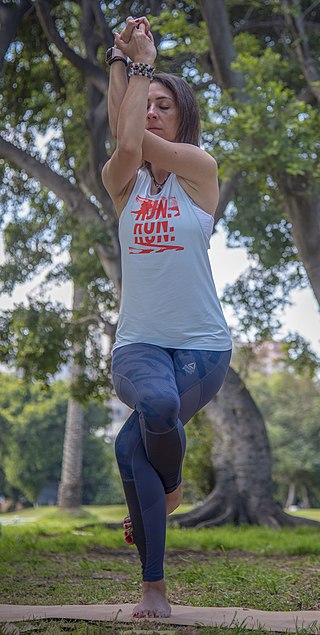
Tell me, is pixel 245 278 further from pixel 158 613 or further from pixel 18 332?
pixel 158 613

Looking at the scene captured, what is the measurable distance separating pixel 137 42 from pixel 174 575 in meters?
3.21

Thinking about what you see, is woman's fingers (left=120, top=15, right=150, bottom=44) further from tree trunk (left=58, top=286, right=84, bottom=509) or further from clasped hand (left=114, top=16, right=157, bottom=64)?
tree trunk (left=58, top=286, right=84, bottom=509)

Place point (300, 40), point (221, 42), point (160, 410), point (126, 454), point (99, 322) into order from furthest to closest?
point (99, 322) → point (300, 40) → point (221, 42) → point (126, 454) → point (160, 410)

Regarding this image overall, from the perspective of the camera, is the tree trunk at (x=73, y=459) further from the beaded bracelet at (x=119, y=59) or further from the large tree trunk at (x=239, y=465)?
the beaded bracelet at (x=119, y=59)

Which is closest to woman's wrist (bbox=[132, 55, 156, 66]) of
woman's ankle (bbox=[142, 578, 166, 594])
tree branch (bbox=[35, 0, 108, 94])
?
woman's ankle (bbox=[142, 578, 166, 594])

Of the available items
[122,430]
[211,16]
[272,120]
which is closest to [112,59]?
[122,430]

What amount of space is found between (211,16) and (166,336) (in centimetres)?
824

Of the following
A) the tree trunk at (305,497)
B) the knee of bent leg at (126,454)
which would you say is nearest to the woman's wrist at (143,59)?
the knee of bent leg at (126,454)

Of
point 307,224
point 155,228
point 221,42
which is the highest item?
point 221,42

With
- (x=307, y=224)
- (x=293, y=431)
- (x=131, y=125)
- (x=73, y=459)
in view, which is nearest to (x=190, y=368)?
(x=131, y=125)

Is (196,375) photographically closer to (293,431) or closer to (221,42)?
(221,42)

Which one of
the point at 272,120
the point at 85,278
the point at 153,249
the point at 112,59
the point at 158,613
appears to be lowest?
the point at 158,613

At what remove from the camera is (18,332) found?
12.2 meters

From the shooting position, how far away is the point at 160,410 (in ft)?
9.05
